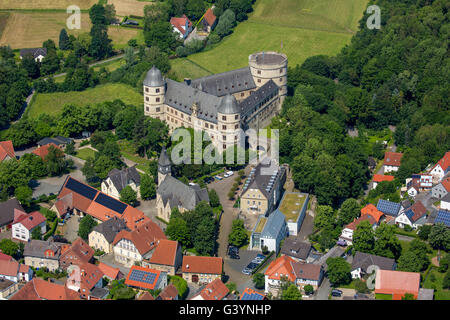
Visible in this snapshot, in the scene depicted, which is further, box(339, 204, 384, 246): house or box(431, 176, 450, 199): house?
box(431, 176, 450, 199): house

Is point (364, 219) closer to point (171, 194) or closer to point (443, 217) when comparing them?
point (443, 217)

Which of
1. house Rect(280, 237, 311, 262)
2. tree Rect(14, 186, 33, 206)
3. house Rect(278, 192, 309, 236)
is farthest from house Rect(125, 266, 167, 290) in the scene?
tree Rect(14, 186, 33, 206)

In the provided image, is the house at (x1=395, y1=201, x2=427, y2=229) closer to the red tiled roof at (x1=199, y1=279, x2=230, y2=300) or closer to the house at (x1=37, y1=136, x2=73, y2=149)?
the red tiled roof at (x1=199, y1=279, x2=230, y2=300)

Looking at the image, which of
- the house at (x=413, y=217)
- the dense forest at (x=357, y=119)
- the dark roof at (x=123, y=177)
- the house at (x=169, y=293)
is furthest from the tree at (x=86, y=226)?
the house at (x=413, y=217)

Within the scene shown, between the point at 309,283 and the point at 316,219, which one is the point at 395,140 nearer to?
the point at 316,219

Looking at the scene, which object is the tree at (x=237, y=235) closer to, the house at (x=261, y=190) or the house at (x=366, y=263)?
the house at (x=261, y=190)

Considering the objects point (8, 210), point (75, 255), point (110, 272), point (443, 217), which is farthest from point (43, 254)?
point (443, 217)
